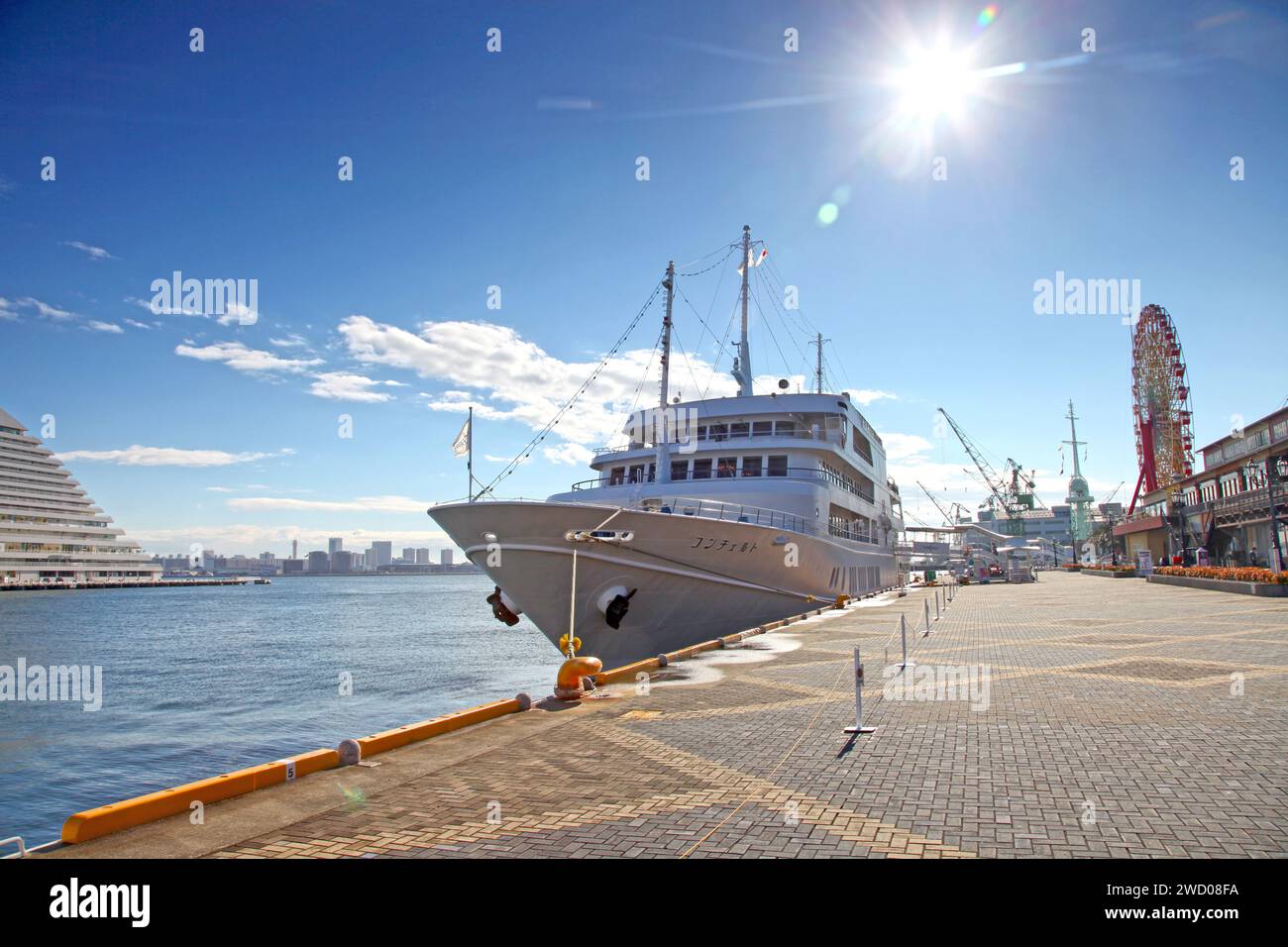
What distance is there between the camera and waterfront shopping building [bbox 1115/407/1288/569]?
4294 cm

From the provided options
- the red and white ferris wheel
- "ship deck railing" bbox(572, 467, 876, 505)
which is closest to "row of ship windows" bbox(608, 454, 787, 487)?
"ship deck railing" bbox(572, 467, 876, 505)

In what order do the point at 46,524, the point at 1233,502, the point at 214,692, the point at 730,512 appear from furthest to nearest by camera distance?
the point at 46,524 → the point at 1233,502 → the point at 214,692 → the point at 730,512

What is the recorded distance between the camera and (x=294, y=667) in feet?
94.3

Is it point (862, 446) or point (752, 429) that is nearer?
point (752, 429)

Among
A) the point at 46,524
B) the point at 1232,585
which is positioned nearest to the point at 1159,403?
the point at 1232,585

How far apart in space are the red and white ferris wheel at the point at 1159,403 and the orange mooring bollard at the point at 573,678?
7451cm

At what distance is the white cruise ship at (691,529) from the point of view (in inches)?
569

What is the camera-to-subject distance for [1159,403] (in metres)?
72.1

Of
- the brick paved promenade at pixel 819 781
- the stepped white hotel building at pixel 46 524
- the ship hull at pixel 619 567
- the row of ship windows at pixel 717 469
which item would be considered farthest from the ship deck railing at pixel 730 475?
the stepped white hotel building at pixel 46 524

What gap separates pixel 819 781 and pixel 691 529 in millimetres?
9664

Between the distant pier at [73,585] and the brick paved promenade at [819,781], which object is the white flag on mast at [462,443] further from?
the distant pier at [73,585]

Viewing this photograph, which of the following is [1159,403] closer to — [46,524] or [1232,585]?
[1232,585]
